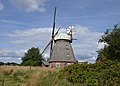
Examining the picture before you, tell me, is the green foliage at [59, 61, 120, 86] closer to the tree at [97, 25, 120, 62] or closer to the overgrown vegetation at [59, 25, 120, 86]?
the overgrown vegetation at [59, 25, 120, 86]

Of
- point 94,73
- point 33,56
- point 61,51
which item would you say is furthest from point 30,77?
point 33,56

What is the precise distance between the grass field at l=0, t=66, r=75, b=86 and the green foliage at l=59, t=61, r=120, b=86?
86cm

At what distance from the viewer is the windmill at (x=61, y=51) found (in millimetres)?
67562

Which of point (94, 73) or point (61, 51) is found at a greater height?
point (61, 51)

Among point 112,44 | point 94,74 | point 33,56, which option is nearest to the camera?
point 94,74

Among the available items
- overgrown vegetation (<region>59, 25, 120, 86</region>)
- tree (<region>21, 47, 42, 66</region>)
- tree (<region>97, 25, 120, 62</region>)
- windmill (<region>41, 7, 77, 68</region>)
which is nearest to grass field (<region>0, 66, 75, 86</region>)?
overgrown vegetation (<region>59, 25, 120, 86</region>)

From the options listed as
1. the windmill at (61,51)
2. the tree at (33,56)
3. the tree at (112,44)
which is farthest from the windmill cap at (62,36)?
the tree at (112,44)

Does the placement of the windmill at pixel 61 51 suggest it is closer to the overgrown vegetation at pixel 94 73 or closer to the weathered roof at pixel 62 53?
the weathered roof at pixel 62 53

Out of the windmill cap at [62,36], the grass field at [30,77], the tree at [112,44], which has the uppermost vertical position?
the windmill cap at [62,36]

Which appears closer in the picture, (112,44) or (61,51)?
(112,44)

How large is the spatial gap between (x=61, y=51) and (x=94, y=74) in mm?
45913

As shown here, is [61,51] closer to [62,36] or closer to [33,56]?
[62,36]

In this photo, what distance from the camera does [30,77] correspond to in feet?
90.8

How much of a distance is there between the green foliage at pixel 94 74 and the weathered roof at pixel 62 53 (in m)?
40.6
